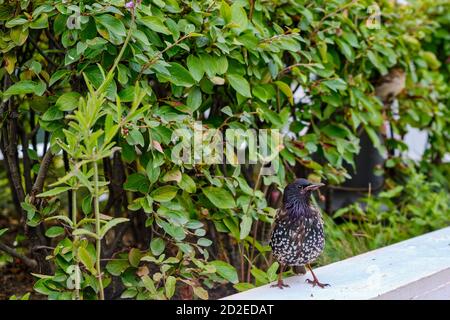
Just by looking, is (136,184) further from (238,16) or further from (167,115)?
(238,16)

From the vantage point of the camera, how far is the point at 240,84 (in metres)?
3.19

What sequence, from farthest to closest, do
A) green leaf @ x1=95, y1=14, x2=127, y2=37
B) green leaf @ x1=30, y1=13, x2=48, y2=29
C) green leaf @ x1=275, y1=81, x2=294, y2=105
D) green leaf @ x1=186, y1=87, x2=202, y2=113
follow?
green leaf @ x1=275, y1=81, x2=294, y2=105, green leaf @ x1=186, y1=87, x2=202, y2=113, green leaf @ x1=30, y1=13, x2=48, y2=29, green leaf @ x1=95, y1=14, x2=127, y2=37

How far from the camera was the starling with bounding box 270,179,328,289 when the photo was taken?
2.93 meters

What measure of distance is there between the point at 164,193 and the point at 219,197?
1.10 ft

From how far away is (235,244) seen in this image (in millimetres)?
3898

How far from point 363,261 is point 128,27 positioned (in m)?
1.55

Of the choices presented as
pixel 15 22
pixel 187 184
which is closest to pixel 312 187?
pixel 187 184

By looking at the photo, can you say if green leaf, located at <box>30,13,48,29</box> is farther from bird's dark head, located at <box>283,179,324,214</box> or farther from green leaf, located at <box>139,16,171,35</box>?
bird's dark head, located at <box>283,179,324,214</box>

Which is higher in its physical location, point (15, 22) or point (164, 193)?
point (15, 22)

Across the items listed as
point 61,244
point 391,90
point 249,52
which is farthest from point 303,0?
point 61,244

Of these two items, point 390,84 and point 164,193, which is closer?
point 164,193

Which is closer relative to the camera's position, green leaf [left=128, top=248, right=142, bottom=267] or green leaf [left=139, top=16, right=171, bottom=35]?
green leaf [left=139, top=16, right=171, bottom=35]

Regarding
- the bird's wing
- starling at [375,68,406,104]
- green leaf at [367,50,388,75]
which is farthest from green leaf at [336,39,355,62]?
the bird's wing
